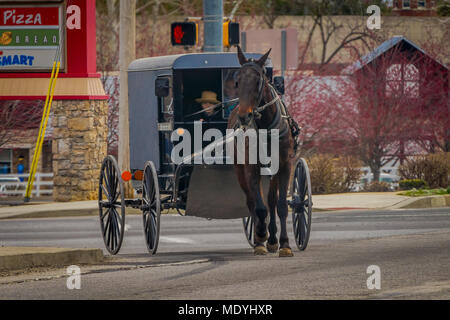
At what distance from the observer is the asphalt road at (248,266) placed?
11047mm

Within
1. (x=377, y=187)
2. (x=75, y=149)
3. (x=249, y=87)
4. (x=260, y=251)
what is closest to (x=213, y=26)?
(x=75, y=149)

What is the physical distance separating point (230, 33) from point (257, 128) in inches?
400

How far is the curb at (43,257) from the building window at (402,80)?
A: 1009 inches

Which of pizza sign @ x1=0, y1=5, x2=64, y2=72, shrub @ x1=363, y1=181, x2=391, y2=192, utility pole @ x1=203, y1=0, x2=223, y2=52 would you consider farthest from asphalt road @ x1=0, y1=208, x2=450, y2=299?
shrub @ x1=363, y1=181, x2=391, y2=192

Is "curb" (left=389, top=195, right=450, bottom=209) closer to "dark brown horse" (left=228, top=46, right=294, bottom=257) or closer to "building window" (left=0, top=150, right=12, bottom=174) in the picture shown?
"dark brown horse" (left=228, top=46, right=294, bottom=257)

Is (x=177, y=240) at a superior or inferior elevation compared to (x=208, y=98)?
inferior

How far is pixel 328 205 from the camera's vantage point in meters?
26.1

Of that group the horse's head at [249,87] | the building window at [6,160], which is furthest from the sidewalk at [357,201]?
the building window at [6,160]

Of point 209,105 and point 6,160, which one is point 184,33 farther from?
point 6,160

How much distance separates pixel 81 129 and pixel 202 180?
45.7 ft

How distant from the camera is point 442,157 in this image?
30.7m

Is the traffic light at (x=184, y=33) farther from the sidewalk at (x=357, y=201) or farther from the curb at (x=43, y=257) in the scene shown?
the curb at (x=43, y=257)
